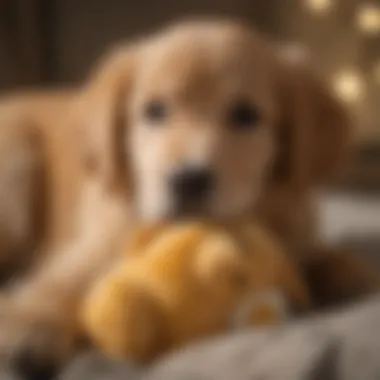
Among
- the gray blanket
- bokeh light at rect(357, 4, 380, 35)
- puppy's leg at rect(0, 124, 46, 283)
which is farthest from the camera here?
bokeh light at rect(357, 4, 380, 35)

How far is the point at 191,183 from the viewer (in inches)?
42.5

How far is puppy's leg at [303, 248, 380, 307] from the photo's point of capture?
113 cm

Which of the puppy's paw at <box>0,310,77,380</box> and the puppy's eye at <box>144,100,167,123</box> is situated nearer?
the puppy's paw at <box>0,310,77,380</box>

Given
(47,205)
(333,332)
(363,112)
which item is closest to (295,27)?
(363,112)

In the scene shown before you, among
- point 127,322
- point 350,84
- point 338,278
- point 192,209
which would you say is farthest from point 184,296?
A: point 350,84

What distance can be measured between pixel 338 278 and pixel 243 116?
0.26m

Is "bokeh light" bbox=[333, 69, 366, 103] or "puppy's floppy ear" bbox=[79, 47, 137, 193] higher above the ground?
"puppy's floppy ear" bbox=[79, 47, 137, 193]

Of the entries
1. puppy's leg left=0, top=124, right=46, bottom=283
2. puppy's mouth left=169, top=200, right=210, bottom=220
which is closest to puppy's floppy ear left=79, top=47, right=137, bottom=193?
puppy's mouth left=169, top=200, right=210, bottom=220

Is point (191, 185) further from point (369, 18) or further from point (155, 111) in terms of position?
point (369, 18)

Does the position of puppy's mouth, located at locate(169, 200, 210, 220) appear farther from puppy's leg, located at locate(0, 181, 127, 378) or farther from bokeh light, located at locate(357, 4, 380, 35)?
bokeh light, located at locate(357, 4, 380, 35)

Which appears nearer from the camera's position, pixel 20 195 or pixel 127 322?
pixel 127 322

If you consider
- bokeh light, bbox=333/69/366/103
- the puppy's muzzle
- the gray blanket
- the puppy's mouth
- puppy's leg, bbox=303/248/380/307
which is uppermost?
the puppy's muzzle

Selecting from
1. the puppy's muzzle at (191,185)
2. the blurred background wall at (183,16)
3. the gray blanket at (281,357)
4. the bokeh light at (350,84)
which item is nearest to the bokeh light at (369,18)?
the blurred background wall at (183,16)

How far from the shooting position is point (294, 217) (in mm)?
1253
